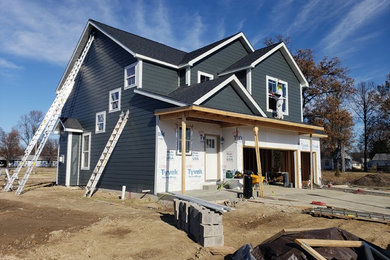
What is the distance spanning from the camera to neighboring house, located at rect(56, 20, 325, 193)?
12406 mm

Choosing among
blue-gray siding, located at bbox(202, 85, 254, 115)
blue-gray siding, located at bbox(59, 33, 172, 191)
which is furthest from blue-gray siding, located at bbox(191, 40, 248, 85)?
blue-gray siding, located at bbox(59, 33, 172, 191)

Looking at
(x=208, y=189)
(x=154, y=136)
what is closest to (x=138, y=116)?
(x=154, y=136)

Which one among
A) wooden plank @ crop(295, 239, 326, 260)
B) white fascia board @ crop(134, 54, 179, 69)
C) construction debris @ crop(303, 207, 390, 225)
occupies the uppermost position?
white fascia board @ crop(134, 54, 179, 69)

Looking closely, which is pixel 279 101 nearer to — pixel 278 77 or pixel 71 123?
pixel 278 77

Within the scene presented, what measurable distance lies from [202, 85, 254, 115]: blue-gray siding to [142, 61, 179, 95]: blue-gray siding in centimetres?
279

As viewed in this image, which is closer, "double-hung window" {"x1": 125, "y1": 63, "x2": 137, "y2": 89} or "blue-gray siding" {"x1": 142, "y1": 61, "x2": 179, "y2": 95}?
"blue-gray siding" {"x1": 142, "y1": 61, "x2": 179, "y2": 95}

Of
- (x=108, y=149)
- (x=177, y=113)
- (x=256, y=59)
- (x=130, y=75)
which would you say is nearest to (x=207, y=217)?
(x=177, y=113)

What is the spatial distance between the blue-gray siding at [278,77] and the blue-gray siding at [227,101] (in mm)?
1964

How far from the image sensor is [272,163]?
19328 millimetres

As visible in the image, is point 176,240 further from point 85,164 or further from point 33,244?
point 85,164

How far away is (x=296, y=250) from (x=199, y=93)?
8528 millimetres

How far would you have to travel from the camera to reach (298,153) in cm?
1712

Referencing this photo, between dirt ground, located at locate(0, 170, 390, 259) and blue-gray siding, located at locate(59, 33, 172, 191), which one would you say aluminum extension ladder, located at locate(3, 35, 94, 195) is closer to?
blue-gray siding, located at locate(59, 33, 172, 191)

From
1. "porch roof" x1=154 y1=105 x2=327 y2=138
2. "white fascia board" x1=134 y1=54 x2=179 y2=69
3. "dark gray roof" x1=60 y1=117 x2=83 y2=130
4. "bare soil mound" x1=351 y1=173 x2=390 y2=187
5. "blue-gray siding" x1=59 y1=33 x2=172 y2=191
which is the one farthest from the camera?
"bare soil mound" x1=351 y1=173 x2=390 y2=187
